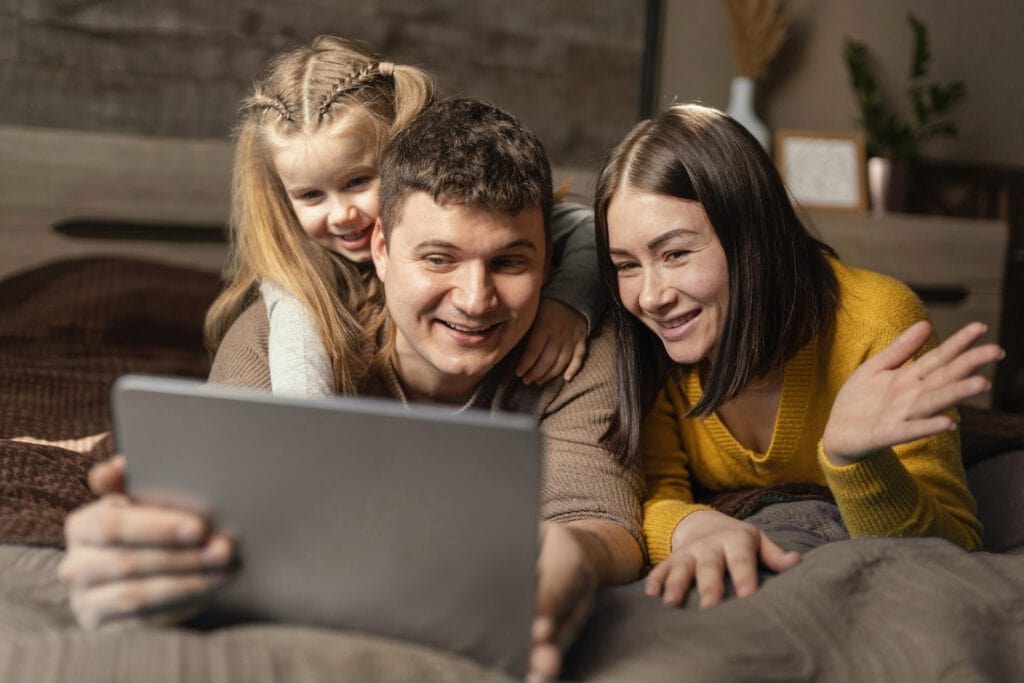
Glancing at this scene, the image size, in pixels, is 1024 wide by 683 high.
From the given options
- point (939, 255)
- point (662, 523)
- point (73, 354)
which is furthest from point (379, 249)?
point (939, 255)

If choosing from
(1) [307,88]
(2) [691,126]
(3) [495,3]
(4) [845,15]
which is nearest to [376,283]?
(1) [307,88]

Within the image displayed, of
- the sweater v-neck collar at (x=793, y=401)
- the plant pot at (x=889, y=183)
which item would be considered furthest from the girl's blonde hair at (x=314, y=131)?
the plant pot at (x=889, y=183)

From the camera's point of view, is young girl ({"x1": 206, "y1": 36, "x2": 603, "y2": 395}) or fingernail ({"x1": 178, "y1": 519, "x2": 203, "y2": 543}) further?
young girl ({"x1": 206, "y1": 36, "x2": 603, "y2": 395})

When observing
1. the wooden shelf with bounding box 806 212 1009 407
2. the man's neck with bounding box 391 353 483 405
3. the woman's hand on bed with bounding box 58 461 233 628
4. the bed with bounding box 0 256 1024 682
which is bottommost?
the wooden shelf with bounding box 806 212 1009 407

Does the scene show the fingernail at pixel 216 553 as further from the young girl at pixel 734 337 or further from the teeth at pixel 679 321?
the teeth at pixel 679 321

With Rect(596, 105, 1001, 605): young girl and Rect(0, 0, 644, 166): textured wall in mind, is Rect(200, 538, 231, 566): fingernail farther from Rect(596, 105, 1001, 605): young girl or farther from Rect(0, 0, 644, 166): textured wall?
Rect(0, 0, 644, 166): textured wall

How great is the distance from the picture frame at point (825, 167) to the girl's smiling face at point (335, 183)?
1.90 m

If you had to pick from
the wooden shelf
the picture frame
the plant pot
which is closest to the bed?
the wooden shelf

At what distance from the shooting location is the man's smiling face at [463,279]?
1140mm

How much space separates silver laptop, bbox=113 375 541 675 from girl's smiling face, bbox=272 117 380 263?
0.71 meters

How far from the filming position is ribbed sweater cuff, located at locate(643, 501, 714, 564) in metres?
1.12

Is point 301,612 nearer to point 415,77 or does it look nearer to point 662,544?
point 662,544

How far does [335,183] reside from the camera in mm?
1424

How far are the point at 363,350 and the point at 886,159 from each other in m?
2.28
